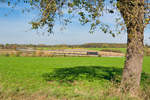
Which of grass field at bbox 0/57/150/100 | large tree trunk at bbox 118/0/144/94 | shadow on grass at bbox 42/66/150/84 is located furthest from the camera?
shadow on grass at bbox 42/66/150/84

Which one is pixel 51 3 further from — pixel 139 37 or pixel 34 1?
pixel 139 37

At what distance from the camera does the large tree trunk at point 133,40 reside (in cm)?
686

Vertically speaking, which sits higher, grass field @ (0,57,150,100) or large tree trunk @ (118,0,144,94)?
large tree trunk @ (118,0,144,94)

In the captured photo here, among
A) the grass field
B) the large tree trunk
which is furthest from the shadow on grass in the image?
the large tree trunk

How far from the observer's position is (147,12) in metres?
6.74

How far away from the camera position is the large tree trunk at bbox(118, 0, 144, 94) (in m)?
6.86

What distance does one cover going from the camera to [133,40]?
7.26 metres

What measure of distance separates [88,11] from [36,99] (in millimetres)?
4640

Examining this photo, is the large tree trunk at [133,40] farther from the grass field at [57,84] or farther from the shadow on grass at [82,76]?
the shadow on grass at [82,76]

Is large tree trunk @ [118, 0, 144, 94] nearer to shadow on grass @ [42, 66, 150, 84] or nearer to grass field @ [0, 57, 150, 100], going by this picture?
grass field @ [0, 57, 150, 100]

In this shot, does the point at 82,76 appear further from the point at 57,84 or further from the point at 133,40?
the point at 133,40

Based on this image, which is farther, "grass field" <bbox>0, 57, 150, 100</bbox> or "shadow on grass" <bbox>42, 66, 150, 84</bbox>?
"shadow on grass" <bbox>42, 66, 150, 84</bbox>

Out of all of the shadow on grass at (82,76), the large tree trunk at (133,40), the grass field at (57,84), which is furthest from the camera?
the shadow on grass at (82,76)

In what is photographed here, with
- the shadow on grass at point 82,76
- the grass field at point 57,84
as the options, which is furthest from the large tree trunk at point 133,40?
the shadow on grass at point 82,76
